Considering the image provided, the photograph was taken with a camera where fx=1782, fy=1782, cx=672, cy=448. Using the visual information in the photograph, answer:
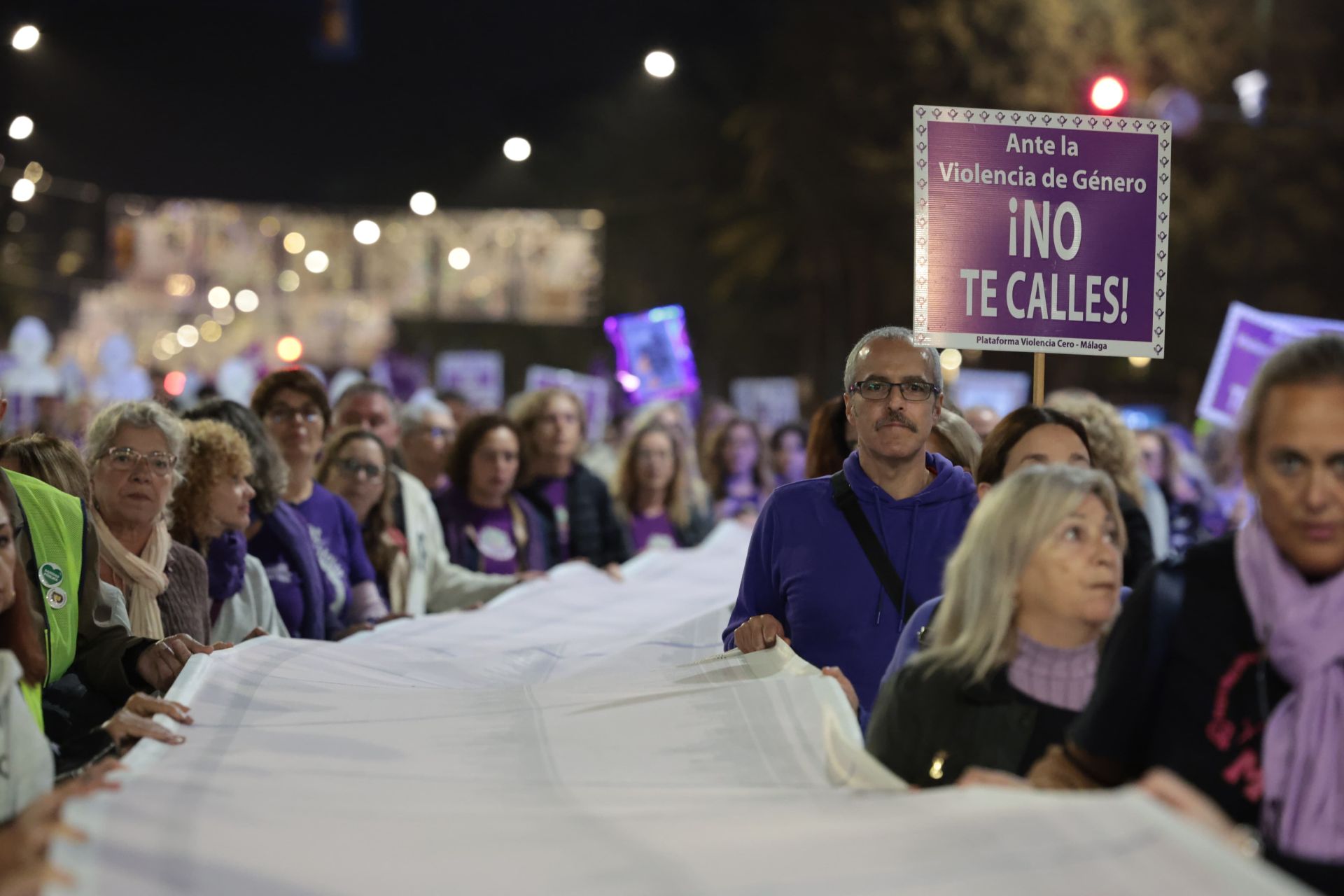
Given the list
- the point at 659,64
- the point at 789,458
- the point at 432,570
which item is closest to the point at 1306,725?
the point at 432,570

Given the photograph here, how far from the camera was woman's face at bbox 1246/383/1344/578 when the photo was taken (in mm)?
3270

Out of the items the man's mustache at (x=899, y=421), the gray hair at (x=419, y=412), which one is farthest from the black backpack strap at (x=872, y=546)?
the gray hair at (x=419, y=412)

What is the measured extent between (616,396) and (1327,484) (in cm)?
4199

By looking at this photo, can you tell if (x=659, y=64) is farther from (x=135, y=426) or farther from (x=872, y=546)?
(x=872, y=546)

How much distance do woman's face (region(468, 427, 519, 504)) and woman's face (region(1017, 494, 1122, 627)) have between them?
6.84 metres

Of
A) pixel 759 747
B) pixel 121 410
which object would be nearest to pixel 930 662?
pixel 759 747

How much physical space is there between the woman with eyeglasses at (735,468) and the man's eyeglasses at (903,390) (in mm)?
9322

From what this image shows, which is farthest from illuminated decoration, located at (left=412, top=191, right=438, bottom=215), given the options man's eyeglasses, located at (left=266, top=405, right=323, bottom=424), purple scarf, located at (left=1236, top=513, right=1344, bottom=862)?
purple scarf, located at (left=1236, top=513, right=1344, bottom=862)

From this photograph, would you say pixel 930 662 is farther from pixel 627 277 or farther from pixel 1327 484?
pixel 627 277

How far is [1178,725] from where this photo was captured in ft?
10.9

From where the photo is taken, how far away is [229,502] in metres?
6.96

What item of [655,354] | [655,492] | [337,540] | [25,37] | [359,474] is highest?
[25,37]

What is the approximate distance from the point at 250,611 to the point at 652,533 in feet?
18.5

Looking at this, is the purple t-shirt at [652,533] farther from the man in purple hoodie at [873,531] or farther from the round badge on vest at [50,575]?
the round badge on vest at [50,575]
